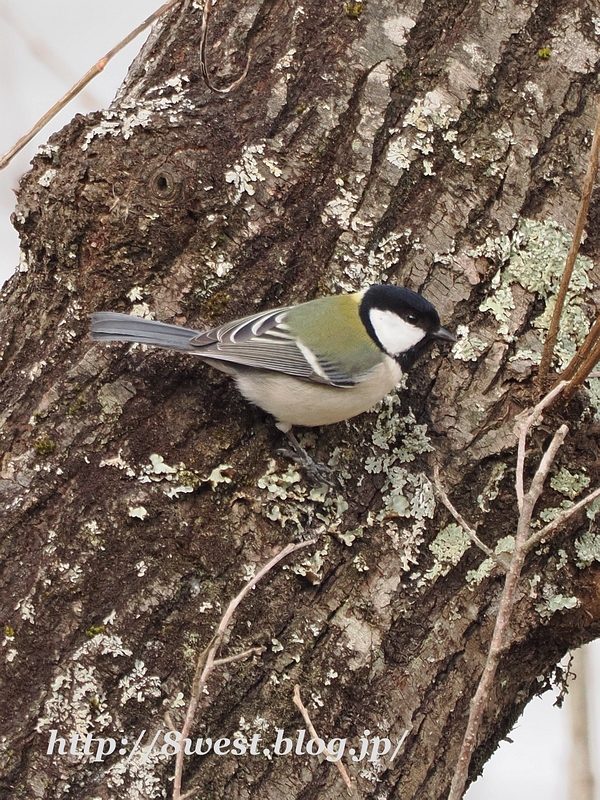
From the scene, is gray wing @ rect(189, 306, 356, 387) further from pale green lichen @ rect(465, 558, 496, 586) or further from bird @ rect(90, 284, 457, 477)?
pale green lichen @ rect(465, 558, 496, 586)

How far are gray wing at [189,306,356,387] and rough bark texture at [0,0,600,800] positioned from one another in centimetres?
7

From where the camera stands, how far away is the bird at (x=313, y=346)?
6.56ft

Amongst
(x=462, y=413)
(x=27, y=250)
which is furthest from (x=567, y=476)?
(x=27, y=250)

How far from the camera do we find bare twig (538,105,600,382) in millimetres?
1664

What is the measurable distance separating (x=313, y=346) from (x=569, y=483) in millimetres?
827

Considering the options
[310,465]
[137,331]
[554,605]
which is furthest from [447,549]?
[137,331]

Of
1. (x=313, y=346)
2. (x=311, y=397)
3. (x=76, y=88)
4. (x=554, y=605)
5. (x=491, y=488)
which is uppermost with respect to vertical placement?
(x=76, y=88)

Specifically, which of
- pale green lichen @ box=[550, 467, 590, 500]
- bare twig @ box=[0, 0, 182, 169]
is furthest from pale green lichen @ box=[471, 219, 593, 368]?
bare twig @ box=[0, 0, 182, 169]

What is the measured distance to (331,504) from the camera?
6.43 feet

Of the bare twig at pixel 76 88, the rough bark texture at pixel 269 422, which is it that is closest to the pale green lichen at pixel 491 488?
the rough bark texture at pixel 269 422

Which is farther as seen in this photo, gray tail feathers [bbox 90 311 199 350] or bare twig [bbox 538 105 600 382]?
gray tail feathers [bbox 90 311 199 350]

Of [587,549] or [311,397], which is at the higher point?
[311,397]

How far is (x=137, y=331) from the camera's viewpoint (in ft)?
6.40

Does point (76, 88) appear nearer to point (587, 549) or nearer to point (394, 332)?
point (394, 332)
